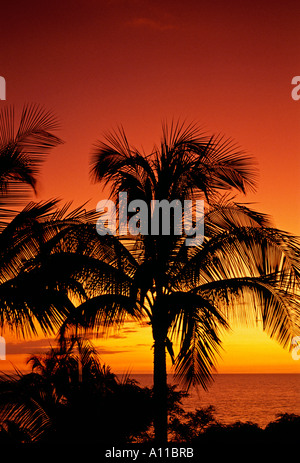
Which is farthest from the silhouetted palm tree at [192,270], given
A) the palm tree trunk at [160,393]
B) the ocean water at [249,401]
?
the ocean water at [249,401]

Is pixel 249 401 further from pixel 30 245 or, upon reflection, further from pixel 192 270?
pixel 30 245

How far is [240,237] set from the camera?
9.63m

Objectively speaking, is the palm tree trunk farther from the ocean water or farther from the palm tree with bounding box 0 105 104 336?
the ocean water

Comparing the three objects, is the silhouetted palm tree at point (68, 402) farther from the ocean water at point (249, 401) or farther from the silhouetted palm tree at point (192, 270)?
the ocean water at point (249, 401)

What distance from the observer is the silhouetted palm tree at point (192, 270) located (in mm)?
9172

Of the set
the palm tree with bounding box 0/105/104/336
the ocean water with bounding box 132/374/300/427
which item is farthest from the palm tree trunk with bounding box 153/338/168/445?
the ocean water with bounding box 132/374/300/427

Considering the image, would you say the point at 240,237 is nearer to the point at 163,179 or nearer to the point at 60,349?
the point at 163,179

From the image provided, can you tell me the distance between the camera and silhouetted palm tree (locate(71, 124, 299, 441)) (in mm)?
9172

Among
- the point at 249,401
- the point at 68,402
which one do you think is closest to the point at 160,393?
the point at 68,402

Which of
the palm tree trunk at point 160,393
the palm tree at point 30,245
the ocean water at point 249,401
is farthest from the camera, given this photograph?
the ocean water at point 249,401

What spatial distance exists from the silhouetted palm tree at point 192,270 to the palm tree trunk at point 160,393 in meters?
0.02
